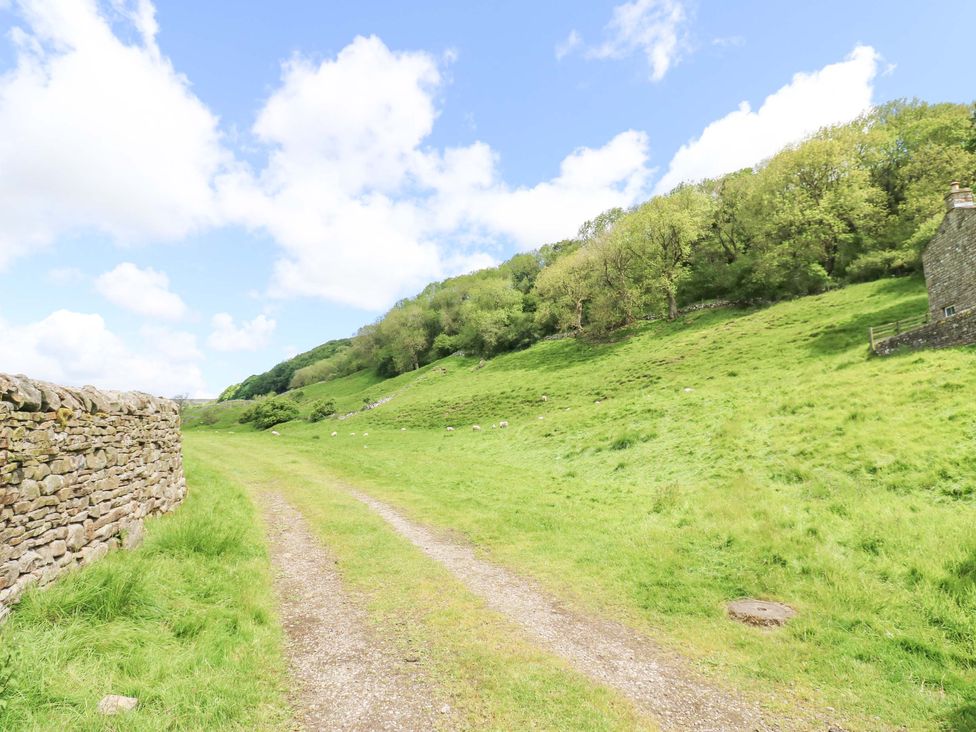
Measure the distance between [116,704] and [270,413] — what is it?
64135mm

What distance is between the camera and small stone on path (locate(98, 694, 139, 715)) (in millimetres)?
5180

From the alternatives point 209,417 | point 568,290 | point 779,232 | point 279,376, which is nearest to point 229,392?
point 279,376

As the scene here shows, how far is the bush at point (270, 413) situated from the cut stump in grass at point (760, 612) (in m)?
63.8

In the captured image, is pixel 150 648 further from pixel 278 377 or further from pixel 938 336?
pixel 278 377

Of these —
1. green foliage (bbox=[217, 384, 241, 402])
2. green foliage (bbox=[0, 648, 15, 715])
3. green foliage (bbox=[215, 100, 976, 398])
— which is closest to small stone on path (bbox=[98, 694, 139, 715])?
green foliage (bbox=[0, 648, 15, 715])

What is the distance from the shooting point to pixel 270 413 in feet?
209

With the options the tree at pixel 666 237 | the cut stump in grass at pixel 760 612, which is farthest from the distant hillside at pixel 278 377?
the cut stump in grass at pixel 760 612

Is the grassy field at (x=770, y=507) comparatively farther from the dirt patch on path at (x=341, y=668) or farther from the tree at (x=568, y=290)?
the tree at (x=568, y=290)

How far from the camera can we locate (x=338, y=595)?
30.4 feet

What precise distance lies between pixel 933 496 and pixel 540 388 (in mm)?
35203

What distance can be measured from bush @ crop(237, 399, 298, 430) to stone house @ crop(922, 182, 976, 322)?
221 feet

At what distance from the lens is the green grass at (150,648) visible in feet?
17.1

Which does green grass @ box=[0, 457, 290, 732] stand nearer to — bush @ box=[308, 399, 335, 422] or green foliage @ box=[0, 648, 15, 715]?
green foliage @ box=[0, 648, 15, 715]

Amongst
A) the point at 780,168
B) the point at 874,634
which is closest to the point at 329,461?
the point at 874,634
